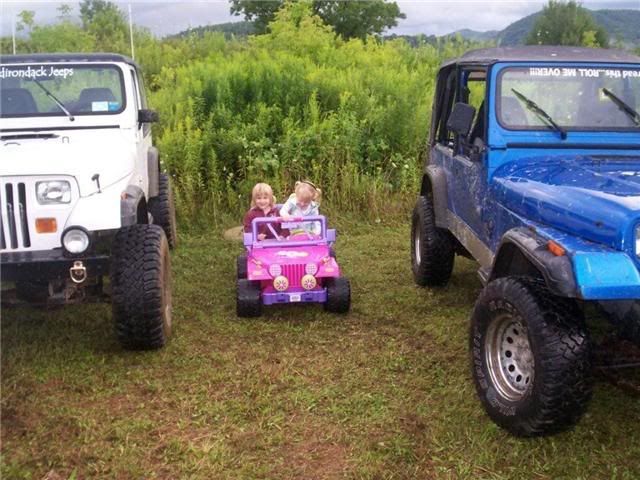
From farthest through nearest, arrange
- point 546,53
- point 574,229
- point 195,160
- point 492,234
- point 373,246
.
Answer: point 195,160, point 373,246, point 546,53, point 492,234, point 574,229

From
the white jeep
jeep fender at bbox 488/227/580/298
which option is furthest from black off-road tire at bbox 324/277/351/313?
jeep fender at bbox 488/227/580/298

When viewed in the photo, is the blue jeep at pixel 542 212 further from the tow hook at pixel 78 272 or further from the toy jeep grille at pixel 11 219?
the toy jeep grille at pixel 11 219

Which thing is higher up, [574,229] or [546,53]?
[546,53]

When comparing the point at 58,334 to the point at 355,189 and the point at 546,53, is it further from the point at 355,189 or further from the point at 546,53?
the point at 355,189

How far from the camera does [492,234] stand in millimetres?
3893

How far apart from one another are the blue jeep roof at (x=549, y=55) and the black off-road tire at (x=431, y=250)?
1306 mm

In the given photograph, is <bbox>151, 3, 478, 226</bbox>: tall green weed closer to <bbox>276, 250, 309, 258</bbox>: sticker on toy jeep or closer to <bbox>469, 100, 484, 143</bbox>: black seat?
<bbox>276, 250, 309, 258</bbox>: sticker on toy jeep

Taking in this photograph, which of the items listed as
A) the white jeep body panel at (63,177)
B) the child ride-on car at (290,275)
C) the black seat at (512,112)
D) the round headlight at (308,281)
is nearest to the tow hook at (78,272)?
the white jeep body panel at (63,177)

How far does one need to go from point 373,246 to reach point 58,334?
3.39 meters

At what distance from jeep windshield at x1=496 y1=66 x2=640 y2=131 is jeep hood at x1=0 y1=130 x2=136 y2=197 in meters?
2.31

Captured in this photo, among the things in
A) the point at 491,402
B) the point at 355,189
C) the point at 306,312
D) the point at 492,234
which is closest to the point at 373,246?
the point at 355,189

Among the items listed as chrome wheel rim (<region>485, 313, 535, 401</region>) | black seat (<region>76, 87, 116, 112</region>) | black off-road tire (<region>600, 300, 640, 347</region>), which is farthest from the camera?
black seat (<region>76, 87, 116, 112</region>)

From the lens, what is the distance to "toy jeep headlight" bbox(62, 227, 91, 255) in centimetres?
360

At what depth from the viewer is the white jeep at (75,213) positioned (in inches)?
142
